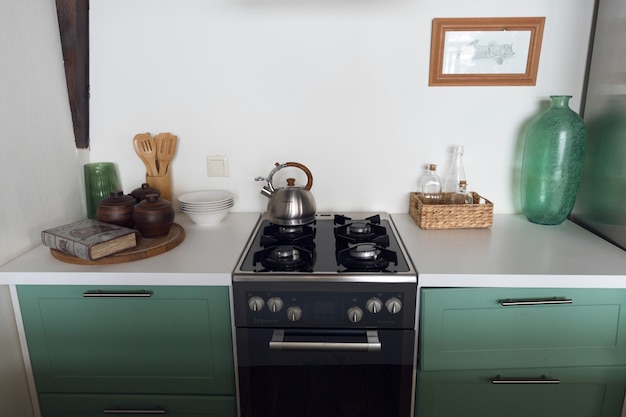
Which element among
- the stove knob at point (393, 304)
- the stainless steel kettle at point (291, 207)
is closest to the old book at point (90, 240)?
the stainless steel kettle at point (291, 207)

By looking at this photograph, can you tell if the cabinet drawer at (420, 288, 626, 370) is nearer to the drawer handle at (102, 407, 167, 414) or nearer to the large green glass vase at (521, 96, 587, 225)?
the large green glass vase at (521, 96, 587, 225)

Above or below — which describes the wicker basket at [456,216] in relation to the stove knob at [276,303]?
above

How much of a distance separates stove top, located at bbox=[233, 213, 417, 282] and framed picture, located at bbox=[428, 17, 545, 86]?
26.5 inches

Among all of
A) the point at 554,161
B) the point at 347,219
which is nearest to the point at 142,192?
the point at 347,219

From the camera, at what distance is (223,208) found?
1.70 meters

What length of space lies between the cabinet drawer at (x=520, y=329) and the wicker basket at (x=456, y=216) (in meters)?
0.42

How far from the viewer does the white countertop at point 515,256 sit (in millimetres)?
1249

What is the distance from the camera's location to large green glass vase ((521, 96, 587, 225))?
62.6 inches

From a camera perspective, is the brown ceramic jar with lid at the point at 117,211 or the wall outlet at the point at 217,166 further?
the wall outlet at the point at 217,166

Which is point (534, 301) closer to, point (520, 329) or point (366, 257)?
point (520, 329)

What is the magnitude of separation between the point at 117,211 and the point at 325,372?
893 mm

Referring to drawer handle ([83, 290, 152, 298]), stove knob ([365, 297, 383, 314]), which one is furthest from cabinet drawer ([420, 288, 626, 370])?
drawer handle ([83, 290, 152, 298])

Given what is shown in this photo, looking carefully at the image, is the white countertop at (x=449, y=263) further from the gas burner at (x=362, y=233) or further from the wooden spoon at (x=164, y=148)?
the wooden spoon at (x=164, y=148)

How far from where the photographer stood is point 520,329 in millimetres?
1290
